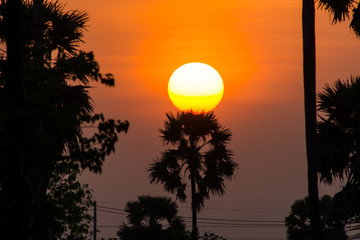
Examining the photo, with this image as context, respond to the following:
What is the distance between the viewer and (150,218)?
4466 centimetres

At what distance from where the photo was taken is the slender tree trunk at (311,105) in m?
21.5

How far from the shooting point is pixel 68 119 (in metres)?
13.8

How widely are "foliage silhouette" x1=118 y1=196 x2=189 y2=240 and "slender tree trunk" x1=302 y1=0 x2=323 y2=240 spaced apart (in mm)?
19219

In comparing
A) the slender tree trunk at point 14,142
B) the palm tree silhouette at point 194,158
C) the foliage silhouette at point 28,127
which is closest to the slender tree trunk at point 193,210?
the palm tree silhouette at point 194,158

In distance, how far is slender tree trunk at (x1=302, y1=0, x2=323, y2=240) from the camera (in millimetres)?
21469

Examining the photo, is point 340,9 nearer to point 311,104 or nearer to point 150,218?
point 311,104

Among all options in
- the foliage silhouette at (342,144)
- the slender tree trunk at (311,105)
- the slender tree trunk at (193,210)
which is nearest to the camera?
the slender tree trunk at (311,105)

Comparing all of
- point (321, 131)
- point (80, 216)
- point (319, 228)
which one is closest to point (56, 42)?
point (80, 216)

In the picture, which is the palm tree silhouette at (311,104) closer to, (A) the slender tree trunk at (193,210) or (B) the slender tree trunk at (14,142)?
(B) the slender tree trunk at (14,142)

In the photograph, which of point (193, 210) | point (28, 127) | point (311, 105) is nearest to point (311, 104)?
point (311, 105)

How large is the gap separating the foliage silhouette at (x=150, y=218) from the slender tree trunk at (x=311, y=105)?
19.2m

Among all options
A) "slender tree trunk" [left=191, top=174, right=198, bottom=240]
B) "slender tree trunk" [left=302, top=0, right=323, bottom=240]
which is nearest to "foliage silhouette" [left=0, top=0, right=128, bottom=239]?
"slender tree trunk" [left=302, top=0, right=323, bottom=240]

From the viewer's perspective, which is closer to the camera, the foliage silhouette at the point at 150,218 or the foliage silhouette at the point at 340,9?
the foliage silhouette at the point at 340,9

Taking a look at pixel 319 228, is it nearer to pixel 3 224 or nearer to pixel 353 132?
pixel 353 132
